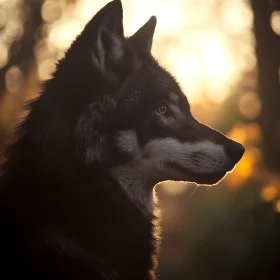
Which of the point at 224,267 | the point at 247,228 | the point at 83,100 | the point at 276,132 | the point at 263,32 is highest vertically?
the point at 263,32

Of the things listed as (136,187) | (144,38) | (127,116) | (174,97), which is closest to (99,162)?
(127,116)

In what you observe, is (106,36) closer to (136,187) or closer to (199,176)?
(136,187)

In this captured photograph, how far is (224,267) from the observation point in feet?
24.5

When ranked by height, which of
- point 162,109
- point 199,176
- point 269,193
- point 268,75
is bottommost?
point 199,176

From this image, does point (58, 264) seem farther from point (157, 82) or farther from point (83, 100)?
point (157, 82)

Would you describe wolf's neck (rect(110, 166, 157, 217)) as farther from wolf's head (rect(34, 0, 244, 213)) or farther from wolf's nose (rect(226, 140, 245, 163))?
wolf's nose (rect(226, 140, 245, 163))

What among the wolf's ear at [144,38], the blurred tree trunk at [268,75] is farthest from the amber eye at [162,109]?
the blurred tree trunk at [268,75]

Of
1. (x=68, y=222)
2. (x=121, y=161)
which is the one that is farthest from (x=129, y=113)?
(x=68, y=222)

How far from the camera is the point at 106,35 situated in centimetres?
386

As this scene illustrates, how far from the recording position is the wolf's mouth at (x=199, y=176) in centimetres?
424

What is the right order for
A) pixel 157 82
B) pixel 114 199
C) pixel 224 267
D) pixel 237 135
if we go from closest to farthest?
pixel 114 199
pixel 157 82
pixel 224 267
pixel 237 135

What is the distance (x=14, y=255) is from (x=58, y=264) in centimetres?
29

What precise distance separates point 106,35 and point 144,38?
820 mm

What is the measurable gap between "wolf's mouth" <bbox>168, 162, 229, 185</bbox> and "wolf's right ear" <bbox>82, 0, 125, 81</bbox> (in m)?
0.94
